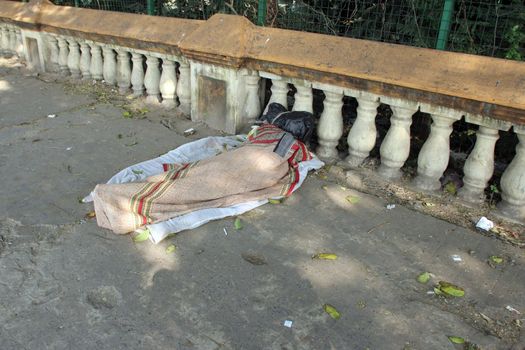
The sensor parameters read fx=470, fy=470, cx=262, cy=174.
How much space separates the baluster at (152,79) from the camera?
516cm

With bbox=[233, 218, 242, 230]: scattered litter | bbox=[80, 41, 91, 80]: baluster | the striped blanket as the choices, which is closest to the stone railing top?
the striped blanket

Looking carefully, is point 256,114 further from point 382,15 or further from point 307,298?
point 307,298

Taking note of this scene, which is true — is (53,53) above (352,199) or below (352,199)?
above

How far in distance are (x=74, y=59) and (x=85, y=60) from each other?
250 mm

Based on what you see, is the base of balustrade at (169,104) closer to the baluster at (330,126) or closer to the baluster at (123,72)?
the baluster at (123,72)

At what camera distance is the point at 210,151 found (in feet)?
12.8

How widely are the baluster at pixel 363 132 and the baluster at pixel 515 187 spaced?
0.98 metres

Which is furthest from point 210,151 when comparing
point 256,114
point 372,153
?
point 372,153

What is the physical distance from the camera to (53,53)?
643 centimetres

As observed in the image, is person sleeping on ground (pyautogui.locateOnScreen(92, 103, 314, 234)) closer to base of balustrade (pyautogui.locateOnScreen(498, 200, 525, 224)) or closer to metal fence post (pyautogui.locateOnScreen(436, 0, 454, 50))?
metal fence post (pyautogui.locateOnScreen(436, 0, 454, 50))

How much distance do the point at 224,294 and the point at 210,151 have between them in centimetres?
178

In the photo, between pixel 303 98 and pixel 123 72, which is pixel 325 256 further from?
pixel 123 72

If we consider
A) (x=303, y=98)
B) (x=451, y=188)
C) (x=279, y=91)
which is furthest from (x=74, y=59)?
(x=451, y=188)

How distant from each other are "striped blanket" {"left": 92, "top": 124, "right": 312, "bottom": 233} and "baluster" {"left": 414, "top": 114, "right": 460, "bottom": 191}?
903mm
